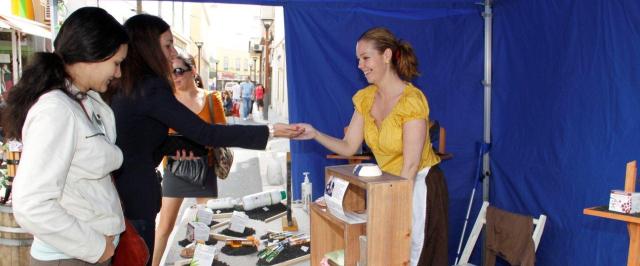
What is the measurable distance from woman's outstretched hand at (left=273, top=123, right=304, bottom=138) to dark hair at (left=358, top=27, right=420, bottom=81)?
22.4 inches

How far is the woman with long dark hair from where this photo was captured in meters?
1.18

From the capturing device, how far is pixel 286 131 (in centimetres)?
235

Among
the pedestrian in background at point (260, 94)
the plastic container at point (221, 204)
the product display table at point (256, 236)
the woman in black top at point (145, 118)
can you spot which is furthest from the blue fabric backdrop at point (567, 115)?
the pedestrian in background at point (260, 94)

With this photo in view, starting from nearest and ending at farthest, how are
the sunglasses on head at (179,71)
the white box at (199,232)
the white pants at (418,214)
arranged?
the white pants at (418,214) < the sunglasses on head at (179,71) < the white box at (199,232)

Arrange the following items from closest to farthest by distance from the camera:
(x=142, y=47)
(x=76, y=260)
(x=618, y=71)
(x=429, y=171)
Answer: (x=76, y=260) < (x=142, y=47) < (x=618, y=71) < (x=429, y=171)

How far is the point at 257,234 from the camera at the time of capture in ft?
13.6

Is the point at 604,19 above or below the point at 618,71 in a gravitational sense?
above

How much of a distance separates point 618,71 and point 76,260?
8.10 feet

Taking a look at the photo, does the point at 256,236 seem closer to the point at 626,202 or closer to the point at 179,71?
the point at 179,71

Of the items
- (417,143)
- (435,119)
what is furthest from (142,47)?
(435,119)

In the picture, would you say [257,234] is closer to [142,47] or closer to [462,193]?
[462,193]

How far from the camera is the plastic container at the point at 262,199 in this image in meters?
4.87

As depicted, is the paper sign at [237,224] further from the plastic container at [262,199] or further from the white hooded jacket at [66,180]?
the white hooded jacket at [66,180]

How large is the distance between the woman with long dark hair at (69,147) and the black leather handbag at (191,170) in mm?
1568
